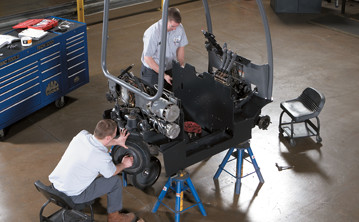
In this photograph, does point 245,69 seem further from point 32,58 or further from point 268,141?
point 32,58

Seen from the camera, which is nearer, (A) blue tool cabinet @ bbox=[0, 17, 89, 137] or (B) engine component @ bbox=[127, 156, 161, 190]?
(B) engine component @ bbox=[127, 156, 161, 190]

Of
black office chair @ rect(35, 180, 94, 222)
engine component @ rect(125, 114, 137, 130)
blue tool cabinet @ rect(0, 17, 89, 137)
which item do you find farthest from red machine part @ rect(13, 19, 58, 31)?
black office chair @ rect(35, 180, 94, 222)

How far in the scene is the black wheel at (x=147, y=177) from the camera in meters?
4.95

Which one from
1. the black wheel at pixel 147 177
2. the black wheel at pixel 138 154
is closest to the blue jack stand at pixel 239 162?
the black wheel at pixel 147 177

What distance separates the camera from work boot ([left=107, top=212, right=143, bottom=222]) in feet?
14.8

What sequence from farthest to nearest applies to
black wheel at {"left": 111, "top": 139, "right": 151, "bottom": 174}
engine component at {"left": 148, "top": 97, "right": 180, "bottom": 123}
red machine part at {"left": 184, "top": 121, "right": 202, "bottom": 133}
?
1. red machine part at {"left": 184, "top": 121, "right": 202, "bottom": 133}
2. black wheel at {"left": 111, "top": 139, "right": 151, "bottom": 174}
3. engine component at {"left": 148, "top": 97, "right": 180, "bottom": 123}

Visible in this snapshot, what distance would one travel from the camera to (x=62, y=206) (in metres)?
4.14

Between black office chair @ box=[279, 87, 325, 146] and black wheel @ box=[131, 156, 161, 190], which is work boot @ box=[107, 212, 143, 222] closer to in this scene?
black wheel @ box=[131, 156, 161, 190]

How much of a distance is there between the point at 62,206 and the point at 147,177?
3.46 feet

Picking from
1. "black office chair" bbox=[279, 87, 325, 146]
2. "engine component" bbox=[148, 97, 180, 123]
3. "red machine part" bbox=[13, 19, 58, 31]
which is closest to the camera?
"engine component" bbox=[148, 97, 180, 123]

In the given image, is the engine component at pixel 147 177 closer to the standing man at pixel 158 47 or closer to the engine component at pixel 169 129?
the engine component at pixel 169 129

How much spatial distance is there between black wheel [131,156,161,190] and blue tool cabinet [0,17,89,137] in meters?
1.95

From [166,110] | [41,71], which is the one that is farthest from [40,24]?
[166,110]

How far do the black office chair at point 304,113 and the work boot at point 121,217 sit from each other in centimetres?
222
